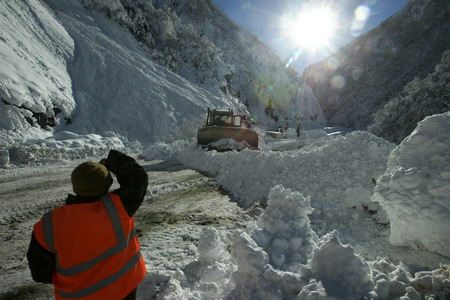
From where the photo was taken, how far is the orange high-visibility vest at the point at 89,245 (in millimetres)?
1639

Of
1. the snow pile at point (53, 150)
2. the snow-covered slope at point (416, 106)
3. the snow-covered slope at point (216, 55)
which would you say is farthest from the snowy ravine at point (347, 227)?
the snow-covered slope at point (216, 55)

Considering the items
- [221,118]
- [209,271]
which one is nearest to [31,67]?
[221,118]

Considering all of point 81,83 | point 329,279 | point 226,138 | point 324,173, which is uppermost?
point 81,83

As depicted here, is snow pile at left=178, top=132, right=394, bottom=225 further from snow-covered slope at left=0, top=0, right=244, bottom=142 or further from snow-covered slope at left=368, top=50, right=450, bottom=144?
snow-covered slope at left=0, top=0, right=244, bottom=142

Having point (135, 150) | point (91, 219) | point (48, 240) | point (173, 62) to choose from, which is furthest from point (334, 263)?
point (173, 62)

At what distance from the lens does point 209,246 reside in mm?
3365

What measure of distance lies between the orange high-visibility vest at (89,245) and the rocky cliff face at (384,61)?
2586 inches

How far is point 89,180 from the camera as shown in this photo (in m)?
1.72

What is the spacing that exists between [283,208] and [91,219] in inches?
94.3

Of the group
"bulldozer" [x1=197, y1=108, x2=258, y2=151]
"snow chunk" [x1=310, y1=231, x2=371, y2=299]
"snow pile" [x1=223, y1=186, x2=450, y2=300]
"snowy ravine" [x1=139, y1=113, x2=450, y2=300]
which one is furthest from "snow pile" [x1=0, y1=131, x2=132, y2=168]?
"snow chunk" [x1=310, y1=231, x2=371, y2=299]

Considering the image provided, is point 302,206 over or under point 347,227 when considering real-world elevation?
over

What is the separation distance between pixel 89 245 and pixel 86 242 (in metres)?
0.03

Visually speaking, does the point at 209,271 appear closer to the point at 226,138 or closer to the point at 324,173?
the point at 324,173

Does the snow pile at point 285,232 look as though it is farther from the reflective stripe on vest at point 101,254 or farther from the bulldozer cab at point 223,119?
the bulldozer cab at point 223,119
